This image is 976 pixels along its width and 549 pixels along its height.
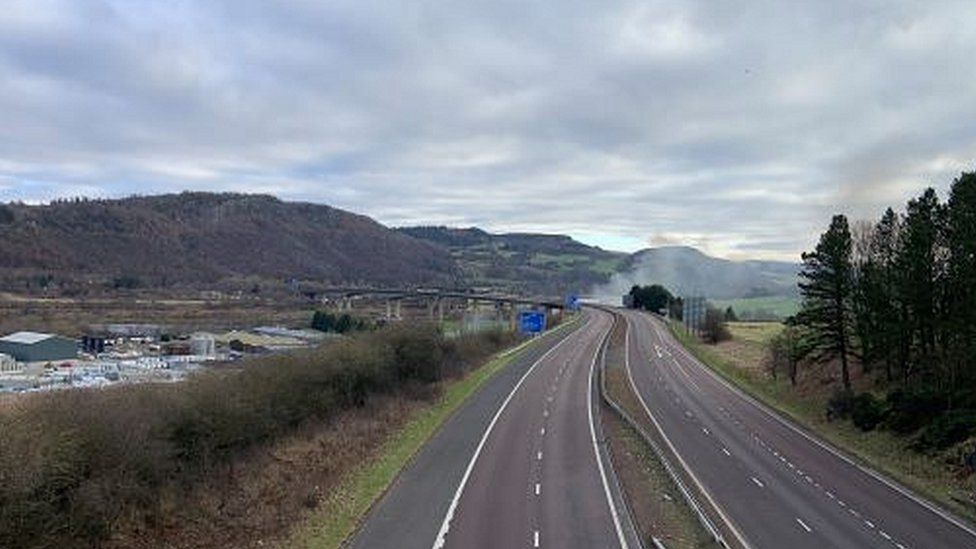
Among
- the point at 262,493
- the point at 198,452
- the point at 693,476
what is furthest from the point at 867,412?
the point at 198,452

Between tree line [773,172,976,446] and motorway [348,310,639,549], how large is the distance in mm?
14625

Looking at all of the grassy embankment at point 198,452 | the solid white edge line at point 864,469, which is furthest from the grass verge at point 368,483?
the solid white edge line at point 864,469

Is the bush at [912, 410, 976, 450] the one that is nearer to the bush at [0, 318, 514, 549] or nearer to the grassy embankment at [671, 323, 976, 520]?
the grassy embankment at [671, 323, 976, 520]

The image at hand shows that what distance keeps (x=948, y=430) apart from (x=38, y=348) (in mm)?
101454

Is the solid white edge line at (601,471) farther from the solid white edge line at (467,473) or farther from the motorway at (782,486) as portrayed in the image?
the solid white edge line at (467,473)

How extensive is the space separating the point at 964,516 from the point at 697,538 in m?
10.5

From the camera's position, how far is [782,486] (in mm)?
36688

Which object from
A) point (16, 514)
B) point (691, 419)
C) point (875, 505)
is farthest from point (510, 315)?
point (16, 514)

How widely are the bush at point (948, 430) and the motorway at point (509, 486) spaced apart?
14.0m

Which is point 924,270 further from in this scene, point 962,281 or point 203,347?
point 203,347

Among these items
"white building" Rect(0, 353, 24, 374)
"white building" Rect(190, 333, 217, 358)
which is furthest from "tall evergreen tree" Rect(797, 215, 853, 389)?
"white building" Rect(0, 353, 24, 374)

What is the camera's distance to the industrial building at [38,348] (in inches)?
4373

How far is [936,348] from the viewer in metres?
52.8

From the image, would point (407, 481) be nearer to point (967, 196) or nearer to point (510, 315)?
point (967, 196)
